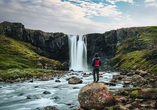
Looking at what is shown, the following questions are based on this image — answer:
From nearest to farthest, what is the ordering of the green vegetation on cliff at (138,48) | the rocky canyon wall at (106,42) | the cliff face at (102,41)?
1. the green vegetation on cliff at (138,48)
2. the cliff face at (102,41)
3. the rocky canyon wall at (106,42)

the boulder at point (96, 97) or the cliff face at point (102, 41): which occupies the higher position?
the cliff face at point (102, 41)

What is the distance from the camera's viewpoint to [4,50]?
7925cm

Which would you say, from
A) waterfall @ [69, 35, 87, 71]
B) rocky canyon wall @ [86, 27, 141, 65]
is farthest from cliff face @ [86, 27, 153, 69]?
waterfall @ [69, 35, 87, 71]

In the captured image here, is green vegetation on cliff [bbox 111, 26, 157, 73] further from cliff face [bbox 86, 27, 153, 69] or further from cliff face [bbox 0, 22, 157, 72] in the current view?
cliff face [bbox 86, 27, 153, 69]

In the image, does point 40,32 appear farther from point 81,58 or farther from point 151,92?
point 151,92

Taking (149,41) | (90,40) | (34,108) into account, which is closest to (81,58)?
(90,40)

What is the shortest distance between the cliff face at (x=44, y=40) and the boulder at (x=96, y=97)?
114178 mm

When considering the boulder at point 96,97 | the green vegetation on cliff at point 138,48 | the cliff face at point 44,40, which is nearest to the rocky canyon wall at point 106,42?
the green vegetation on cliff at point 138,48

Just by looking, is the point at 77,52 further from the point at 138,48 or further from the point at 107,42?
the point at 138,48

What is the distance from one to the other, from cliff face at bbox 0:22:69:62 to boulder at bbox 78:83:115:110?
11418 centimetres

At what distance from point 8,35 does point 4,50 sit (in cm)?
4518

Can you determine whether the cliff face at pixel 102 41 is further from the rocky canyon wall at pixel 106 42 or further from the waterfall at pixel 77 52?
the waterfall at pixel 77 52

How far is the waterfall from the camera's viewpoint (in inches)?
5139

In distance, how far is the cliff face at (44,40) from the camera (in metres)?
120
